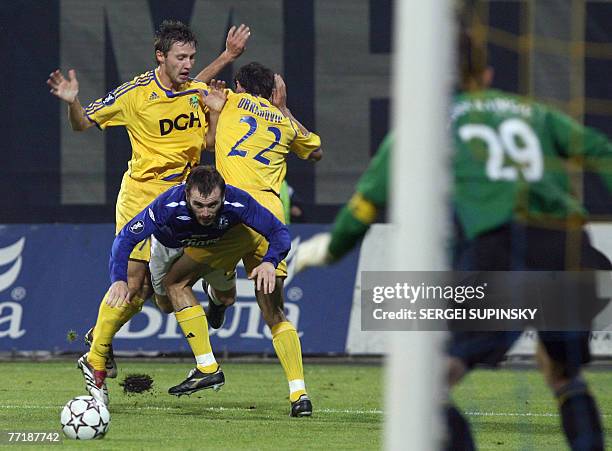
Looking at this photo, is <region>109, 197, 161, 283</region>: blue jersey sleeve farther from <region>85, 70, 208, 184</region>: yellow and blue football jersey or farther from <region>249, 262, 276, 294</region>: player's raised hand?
<region>85, 70, 208, 184</region>: yellow and blue football jersey

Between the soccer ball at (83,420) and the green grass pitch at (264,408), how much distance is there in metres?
0.08

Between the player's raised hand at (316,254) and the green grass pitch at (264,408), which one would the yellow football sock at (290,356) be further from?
the player's raised hand at (316,254)

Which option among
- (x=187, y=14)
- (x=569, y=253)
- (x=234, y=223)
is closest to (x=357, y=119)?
Result: (x=187, y=14)

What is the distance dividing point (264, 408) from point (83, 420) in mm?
1825

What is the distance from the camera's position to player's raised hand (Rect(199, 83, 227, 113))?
8.40 metres

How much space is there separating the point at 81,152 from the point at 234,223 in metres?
4.31

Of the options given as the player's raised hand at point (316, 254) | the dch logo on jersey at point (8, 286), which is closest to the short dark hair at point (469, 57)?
the player's raised hand at point (316, 254)

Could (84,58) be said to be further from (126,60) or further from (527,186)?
(527,186)

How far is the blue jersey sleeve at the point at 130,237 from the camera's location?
710 cm

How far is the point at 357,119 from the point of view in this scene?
37.5 ft

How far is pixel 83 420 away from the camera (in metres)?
6.37

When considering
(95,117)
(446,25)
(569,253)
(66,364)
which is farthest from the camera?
(66,364)

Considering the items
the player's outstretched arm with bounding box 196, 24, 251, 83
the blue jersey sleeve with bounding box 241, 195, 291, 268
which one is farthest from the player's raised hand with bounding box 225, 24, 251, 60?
the blue jersey sleeve with bounding box 241, 195, 291, 268

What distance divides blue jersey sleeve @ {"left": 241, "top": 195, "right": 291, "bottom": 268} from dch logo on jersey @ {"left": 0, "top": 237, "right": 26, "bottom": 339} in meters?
4.25
